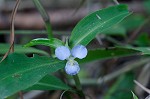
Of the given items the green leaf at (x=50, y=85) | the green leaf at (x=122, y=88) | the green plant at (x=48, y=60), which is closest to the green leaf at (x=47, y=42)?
the green plant at (x=48, y=60)

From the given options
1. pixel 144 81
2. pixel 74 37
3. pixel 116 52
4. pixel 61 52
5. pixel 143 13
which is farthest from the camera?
pixel 143 13

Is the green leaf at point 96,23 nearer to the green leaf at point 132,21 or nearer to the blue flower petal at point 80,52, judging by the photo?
the blue flower petal at point 80,52

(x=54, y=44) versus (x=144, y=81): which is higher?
(x=54, y=44)

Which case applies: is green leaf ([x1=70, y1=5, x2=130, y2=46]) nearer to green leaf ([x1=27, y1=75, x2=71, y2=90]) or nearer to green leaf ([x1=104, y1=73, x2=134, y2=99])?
green leaf ([x1=27, y1=75, x2=71, y2=90])

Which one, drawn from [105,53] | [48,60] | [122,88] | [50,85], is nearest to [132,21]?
[122,88]

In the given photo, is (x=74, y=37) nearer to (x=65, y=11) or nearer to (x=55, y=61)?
(x=55, y=61)

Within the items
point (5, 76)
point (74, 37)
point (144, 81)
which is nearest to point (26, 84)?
point (5, 76)
